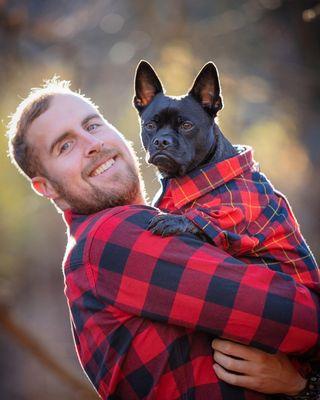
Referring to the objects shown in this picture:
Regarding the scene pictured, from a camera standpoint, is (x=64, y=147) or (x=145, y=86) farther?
(x=145, y=86)

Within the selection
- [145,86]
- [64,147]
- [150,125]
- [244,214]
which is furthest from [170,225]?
[145,86]

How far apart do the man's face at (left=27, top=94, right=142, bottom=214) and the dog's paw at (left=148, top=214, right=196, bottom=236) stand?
41 cm

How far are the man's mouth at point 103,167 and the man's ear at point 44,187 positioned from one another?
0.67ft

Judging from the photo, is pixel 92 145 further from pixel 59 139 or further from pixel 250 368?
pixel 250 368

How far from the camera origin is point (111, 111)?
638 cm

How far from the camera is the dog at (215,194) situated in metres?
2.07

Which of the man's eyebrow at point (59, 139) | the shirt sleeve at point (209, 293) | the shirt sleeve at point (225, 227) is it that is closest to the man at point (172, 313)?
the shirt sleeve at point (209, 293)

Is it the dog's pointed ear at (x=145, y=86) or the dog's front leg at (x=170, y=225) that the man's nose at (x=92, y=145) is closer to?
the dog's front leg at (x=170, y=225)

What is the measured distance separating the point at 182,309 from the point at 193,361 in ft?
0.73

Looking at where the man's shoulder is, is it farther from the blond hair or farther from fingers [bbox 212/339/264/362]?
the blond hair

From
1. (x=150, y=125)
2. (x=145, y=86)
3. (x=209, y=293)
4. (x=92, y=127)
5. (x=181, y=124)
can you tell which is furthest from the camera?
(x=145, y=86)

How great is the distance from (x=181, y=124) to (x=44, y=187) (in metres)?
0.77

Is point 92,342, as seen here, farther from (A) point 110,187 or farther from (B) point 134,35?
(B) point 134,35

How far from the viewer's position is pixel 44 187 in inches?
101
